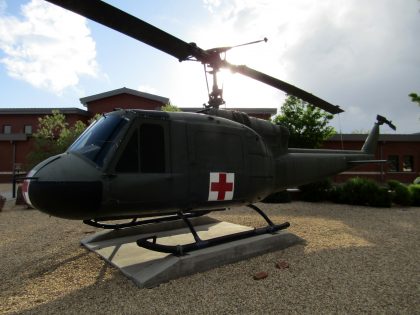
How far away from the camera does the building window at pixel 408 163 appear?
89.7 ft

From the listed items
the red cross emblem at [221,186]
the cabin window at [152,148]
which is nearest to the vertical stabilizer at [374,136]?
the red cross emblem at [221,186]

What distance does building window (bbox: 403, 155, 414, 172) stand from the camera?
2734 cm

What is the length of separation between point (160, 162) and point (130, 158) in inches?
21.3

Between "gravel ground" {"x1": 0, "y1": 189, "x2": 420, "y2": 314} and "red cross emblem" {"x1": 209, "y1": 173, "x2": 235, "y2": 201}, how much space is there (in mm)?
1266

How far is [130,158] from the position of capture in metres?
5.12

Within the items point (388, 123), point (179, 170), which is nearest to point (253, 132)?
point (179, 170)

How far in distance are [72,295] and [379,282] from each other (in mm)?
4659

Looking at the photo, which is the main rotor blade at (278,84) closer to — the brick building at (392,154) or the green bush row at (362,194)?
the green bush row at (362,194)

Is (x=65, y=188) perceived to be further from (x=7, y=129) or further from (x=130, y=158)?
(x=7, y=129)

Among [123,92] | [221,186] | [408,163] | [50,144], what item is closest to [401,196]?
[221,186]

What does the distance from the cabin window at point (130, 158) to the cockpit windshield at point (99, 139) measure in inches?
9.6

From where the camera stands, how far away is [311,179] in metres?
8.52

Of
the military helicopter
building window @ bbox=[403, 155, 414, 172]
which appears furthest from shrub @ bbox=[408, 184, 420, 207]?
building window @ bbox=[403, 155, 414, 172]

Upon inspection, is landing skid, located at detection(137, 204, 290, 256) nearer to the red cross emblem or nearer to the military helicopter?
the military helicopter
